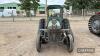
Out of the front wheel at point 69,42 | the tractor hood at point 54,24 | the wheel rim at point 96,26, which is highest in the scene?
the tractor hood at point 54,24

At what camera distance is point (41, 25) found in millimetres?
11625

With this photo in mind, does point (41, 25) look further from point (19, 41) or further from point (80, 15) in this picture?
point (80, 15)

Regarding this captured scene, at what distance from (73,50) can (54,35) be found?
40.9 inches

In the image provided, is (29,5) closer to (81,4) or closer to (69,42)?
(81,4)

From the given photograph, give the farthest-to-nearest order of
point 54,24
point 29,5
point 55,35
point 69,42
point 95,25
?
point 29,5, point 95,25, point 54,24, point 55,35, point 69,42

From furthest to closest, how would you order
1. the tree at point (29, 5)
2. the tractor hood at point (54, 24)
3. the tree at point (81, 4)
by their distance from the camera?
1. the tree at point (81, 4)
2. the tree at point (29, 5)
3. the tractor hood at point (54, 24)

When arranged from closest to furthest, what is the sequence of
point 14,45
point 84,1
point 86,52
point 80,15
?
Result: point 86,52, point 14,45, point 80,15, point 84,1

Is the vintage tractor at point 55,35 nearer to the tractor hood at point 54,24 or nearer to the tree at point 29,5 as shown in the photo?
the tractor hood at point 54,24

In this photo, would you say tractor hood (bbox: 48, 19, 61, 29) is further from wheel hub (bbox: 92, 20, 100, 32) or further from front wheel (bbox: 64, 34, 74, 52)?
wheel hub (bbox: 92, 20, 100, 32)

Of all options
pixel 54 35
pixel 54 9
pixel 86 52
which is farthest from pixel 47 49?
pixel 54 9

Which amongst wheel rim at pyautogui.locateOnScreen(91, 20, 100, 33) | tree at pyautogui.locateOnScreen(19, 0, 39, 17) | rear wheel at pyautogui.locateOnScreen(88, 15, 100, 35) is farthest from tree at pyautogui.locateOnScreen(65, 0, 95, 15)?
wheel rim at pyautogui.locateOnScreen(91, 20, 100, 33)

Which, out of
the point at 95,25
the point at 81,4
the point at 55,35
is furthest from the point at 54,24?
the point at 81,4

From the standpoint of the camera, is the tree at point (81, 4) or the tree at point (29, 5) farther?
the tree at point (81, 4)

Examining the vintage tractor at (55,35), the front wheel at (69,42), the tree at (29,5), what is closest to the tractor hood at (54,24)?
the vintage tractor at (55,35)
